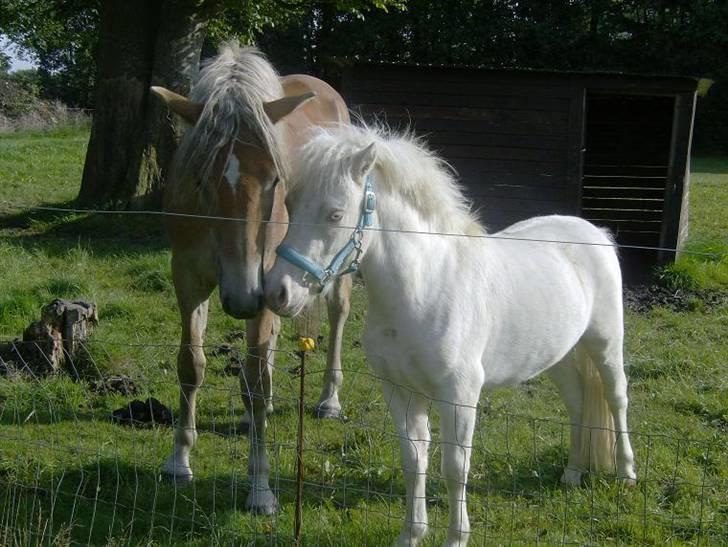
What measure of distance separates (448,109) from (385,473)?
6.54 m

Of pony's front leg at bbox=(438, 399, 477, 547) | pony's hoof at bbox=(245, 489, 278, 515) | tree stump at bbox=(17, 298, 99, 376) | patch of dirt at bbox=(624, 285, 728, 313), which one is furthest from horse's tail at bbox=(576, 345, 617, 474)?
patch of dirt at bbox=(624, 285, 728, 313)

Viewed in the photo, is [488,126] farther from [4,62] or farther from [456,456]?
[4,62]

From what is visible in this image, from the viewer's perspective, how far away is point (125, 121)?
11062mm

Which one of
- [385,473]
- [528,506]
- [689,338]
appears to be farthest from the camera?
[689,338]

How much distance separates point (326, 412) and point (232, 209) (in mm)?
2022

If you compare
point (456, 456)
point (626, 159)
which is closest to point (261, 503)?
point (456, 456)

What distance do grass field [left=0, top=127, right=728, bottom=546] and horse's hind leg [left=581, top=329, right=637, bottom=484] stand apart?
119 mm

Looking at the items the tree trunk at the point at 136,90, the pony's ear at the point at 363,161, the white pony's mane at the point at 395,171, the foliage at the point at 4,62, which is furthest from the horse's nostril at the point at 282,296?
the foliage at the point at 4,62

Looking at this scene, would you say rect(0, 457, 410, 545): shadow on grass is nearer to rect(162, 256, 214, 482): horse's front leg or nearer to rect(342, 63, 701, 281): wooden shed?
rect(162, 256, 214, 482): horse's front leg

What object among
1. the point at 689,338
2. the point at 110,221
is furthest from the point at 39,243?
the point at 689,338

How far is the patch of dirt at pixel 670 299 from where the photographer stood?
8.02m

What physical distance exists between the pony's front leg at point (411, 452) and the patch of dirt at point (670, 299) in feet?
15.7

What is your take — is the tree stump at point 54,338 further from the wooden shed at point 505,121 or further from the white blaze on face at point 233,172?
the wooden shed at point 505,121

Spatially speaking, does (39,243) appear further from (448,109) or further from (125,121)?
(448,109)
